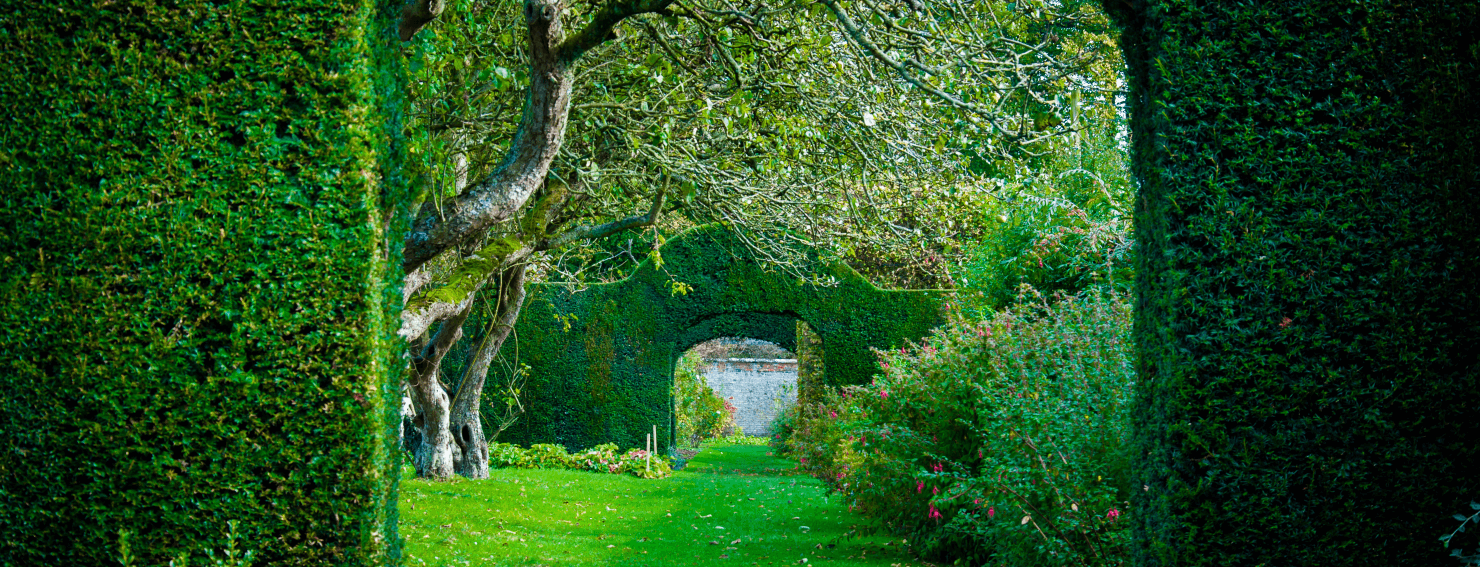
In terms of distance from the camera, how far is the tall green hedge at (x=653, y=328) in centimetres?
1636

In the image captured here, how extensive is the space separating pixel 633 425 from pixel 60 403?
1367cm

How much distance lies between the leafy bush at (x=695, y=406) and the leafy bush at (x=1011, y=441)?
44.1ft

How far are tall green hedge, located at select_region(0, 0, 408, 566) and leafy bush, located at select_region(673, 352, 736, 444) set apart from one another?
58.5 feet

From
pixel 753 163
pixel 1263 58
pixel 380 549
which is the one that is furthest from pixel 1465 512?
pixel 753 163

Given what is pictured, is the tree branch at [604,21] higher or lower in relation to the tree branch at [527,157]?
higher

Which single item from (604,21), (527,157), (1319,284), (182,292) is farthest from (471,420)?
(1319,284)

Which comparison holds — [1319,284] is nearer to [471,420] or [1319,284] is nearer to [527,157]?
[527,157]

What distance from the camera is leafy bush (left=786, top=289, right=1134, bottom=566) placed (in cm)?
489

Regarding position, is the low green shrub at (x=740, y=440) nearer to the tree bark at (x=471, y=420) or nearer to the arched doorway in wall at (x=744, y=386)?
the arched doorway in wall at (x=744, y=386)

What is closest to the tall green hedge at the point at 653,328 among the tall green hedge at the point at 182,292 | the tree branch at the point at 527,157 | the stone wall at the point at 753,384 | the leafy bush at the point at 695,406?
the leafy bush at the point at 695,406

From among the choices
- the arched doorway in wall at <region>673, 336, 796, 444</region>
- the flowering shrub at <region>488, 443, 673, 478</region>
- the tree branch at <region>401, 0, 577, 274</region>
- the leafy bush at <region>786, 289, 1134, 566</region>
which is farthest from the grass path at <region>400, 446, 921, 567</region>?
the arched doorway in wall at <region>673, 336, 796, 444</region>

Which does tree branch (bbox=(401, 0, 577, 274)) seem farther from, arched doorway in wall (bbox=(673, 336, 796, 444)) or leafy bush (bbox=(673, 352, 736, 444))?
arched doorway in wall (bbox=(673, 336, 796, 444))

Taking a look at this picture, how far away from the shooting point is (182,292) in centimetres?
300

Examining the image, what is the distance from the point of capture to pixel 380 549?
3.11 metres
